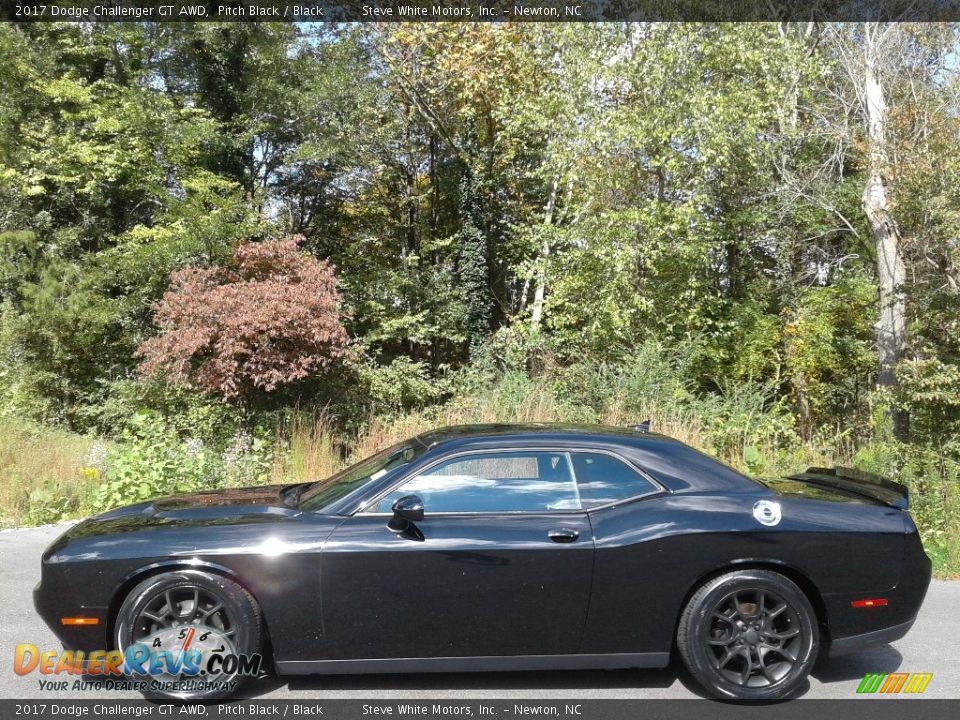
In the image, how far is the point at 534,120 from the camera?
1625 centimetres

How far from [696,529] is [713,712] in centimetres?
87

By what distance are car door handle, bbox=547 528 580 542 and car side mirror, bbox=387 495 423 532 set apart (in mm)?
666

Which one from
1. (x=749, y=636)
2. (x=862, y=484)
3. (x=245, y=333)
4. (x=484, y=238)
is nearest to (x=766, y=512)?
(x=749, y=636)

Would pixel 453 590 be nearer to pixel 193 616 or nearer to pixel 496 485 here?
pixel 496 485

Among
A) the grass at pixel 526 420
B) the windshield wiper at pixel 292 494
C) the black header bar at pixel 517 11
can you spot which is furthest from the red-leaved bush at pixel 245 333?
the windshield wiper at pixel 292 494

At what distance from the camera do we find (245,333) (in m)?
11.2

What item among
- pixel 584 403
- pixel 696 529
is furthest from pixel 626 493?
→ pixel 584 403

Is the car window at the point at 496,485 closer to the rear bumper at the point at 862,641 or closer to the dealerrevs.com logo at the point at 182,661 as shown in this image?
the dealerrevs.com logo at the point at 182,661

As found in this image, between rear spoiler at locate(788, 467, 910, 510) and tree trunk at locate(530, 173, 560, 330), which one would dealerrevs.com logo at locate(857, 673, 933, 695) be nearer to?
rear spoiler at locate(788, 467, 910, 510)

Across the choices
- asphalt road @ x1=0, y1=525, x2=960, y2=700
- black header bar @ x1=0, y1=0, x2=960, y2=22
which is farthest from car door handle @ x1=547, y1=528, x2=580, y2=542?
black header bar @ x1=0, y1=0, x2=960, y2=22

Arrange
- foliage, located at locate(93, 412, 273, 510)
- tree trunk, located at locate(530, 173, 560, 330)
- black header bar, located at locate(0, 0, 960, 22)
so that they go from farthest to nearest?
tree trunk, located at locate(530, 173, 560, 330) < black header bar, located at locate(0, 0, 960, 22) < foliage, located at locate(93, 412, 273, 510)

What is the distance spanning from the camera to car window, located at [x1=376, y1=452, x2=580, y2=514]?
4078 mm

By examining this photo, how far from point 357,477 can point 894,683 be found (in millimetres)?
3151

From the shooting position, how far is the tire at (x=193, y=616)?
382 cm
